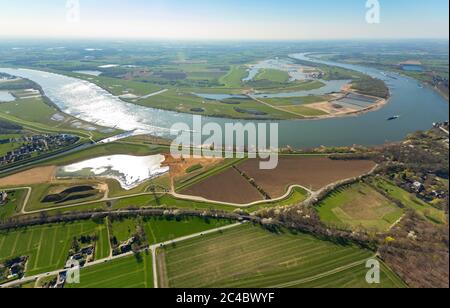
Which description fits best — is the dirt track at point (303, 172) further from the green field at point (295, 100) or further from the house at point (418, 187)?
the green field at point (295, 100)

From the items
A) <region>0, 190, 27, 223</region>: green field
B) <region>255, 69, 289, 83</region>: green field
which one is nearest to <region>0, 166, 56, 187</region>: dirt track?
<region>0, 190, 27, 223</region>: green field

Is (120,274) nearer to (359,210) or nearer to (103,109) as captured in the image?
(359,210)

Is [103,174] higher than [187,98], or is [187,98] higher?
[187,98]

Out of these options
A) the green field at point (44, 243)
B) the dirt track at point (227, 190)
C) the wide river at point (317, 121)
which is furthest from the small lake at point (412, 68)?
the green field at point (44, 243)

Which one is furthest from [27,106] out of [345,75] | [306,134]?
[345,75]
